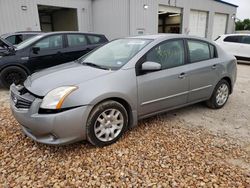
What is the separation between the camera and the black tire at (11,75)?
533cm

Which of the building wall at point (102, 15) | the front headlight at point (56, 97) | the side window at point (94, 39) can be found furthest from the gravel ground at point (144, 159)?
the building wall at point (102, 15)

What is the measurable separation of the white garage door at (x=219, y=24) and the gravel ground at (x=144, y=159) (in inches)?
733

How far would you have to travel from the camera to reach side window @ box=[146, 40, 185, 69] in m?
3.24

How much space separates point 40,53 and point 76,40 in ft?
3.88

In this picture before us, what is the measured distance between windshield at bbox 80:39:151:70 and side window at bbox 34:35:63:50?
8.75 ft

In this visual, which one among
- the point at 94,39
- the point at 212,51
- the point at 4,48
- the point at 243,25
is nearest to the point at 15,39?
the point at 4,48

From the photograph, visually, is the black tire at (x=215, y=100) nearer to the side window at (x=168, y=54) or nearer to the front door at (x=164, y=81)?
the front door at (x=164, y=81)

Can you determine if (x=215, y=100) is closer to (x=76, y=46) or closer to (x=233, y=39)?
(x=76, y=46)

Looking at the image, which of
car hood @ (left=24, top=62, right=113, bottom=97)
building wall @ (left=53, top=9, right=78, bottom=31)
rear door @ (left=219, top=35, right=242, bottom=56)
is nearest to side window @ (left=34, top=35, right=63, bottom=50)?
car hood @ (left=24, top=62, right=113, bottom=97)

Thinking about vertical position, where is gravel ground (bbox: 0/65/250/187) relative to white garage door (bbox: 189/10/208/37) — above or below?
below

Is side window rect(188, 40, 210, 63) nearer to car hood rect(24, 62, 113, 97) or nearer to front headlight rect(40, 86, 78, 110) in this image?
car hood rect(24, 62, 113, 97)

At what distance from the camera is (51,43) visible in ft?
19.5

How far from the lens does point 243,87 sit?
240 inches

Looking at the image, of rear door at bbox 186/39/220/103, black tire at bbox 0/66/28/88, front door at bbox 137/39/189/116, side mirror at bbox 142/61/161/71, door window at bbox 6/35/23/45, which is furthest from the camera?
door window at bbox 6/35/23/45
